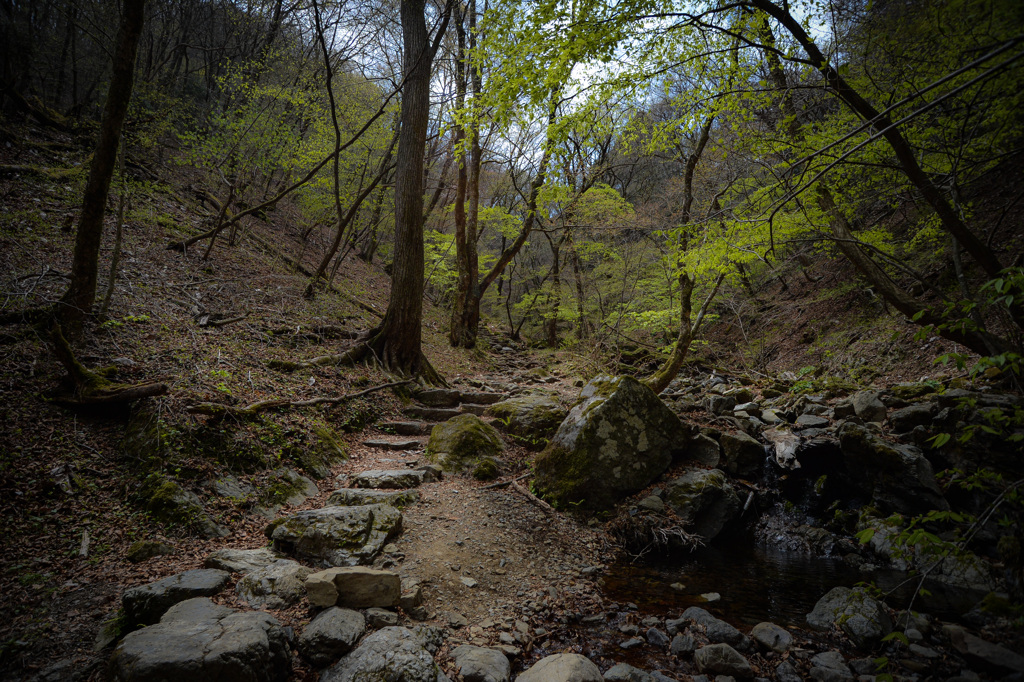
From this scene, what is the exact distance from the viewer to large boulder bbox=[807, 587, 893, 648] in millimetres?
3277

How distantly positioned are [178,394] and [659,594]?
525cm

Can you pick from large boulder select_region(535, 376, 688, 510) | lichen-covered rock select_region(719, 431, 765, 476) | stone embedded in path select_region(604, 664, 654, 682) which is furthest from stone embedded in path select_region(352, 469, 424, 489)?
lichen-covered rock select_region(719, 431, 765, 476)

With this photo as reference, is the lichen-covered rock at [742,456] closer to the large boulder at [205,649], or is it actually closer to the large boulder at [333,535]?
the large boulder at [333,535]

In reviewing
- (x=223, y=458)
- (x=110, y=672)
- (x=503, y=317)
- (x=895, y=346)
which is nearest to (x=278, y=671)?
(x=110, y=672)

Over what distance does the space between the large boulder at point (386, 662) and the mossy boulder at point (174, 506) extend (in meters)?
1.89

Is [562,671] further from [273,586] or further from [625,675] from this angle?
[273,586]

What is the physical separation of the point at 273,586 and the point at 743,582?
4.44 m

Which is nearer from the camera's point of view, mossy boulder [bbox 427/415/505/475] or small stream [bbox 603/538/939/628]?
small stream [bbox 603/538/939/628]

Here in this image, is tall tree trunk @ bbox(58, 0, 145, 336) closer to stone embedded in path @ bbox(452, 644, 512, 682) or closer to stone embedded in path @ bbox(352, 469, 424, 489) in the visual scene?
stone embedded in path @ bbox(352, 469, 424, 489)

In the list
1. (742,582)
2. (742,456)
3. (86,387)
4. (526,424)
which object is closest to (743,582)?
(742,582)

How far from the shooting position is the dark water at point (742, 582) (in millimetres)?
3816

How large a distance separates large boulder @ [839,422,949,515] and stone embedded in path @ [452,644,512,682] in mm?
5231

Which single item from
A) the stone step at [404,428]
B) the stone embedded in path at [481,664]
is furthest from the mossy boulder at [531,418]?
the stone embedded in path at [481,664]

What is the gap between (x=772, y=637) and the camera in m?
3.33
